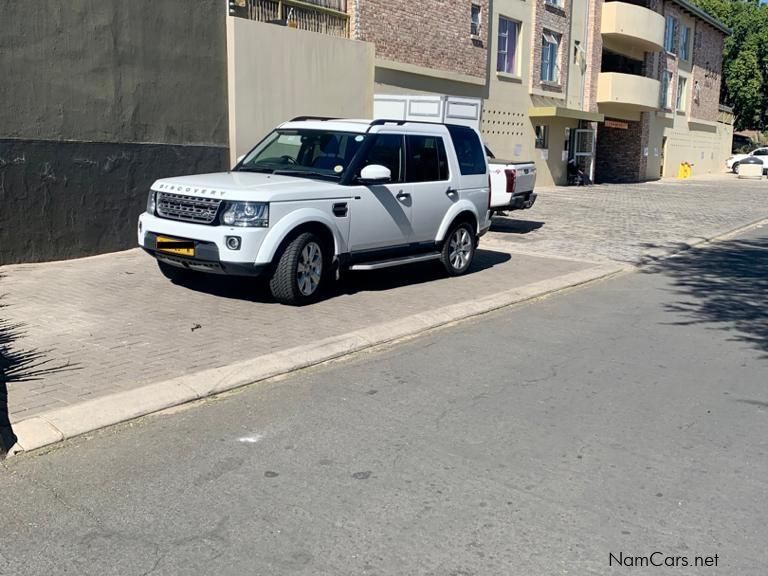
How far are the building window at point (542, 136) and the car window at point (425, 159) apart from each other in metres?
20.0

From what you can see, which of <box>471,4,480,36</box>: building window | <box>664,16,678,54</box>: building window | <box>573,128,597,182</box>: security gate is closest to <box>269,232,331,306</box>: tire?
<box>471,4,480,36</box>: building window

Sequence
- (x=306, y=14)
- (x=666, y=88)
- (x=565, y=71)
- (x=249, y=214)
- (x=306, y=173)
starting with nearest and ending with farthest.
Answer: (x=249, y=214), (x=306, y=173), (x=306, y=14), (x=565, y=71), (x=666, y=88)

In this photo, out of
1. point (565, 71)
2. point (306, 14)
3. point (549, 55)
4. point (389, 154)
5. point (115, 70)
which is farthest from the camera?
point (565, 71)

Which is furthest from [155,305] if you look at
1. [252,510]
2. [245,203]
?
[252,510]

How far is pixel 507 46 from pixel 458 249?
1800 centimetres

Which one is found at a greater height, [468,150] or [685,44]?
[685,44]

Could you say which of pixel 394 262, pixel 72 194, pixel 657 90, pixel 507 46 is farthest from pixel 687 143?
pixel 72 194

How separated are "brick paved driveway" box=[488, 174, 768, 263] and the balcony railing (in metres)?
5.49

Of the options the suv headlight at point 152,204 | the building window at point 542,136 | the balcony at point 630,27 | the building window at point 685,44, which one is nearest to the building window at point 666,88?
the building window at point 685,44

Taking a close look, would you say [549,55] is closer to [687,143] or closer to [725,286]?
[687,143]

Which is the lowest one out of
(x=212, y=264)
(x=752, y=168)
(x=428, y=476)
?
(x=428, y=476)

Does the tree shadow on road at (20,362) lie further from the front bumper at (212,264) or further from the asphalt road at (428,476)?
the front bumper at (212,264)

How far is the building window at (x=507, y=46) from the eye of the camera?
1046 inches

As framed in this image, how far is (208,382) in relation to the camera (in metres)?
6.03
